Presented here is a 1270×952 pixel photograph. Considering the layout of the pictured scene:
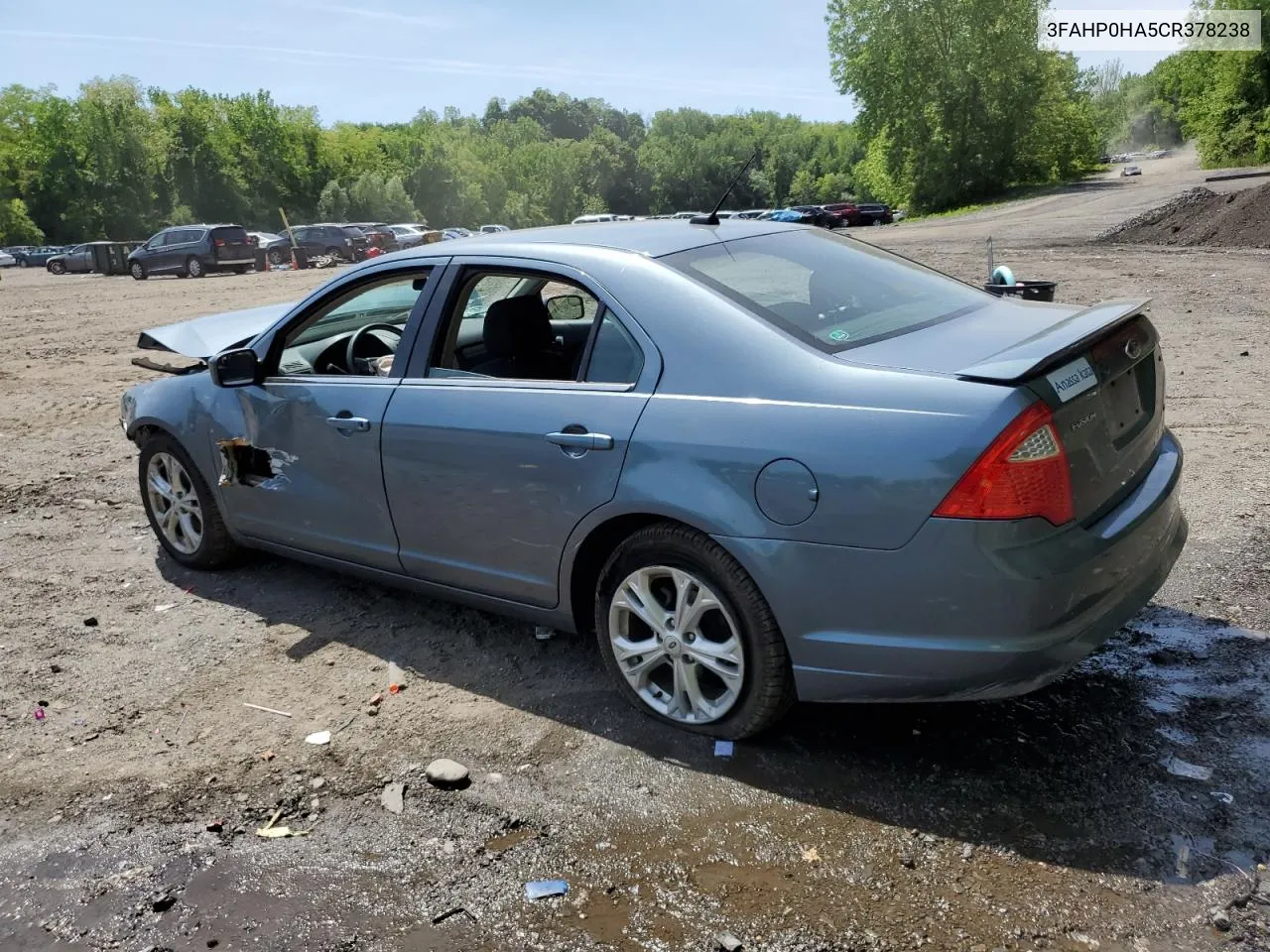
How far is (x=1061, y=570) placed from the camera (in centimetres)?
281

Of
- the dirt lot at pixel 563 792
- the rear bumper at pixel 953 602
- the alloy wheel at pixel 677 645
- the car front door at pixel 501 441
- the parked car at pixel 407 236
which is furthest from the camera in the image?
the parked car at pixel 407 236

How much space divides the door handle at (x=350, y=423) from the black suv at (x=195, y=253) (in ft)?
103

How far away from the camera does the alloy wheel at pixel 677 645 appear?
3.28m

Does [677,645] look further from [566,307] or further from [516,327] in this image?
[566,307]

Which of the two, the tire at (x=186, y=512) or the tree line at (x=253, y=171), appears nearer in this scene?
the tire at (x=186, y=512)

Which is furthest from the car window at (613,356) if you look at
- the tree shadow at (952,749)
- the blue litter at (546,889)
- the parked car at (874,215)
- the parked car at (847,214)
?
the parked car at (874,215)

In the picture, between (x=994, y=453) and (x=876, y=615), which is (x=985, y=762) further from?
(x=994, y=453)

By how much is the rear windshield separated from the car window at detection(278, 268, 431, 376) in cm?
146

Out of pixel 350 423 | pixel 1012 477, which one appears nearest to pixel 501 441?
pixel 350 423

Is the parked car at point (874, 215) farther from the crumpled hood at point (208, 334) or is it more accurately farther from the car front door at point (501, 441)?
the car front door at point (501, 441)

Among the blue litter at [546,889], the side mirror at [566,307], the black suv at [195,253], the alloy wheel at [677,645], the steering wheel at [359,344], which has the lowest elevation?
the blue litter at [546,889]

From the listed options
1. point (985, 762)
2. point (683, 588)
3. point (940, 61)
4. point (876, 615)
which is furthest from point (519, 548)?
point (940, 61)

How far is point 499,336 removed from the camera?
4090 millimetres

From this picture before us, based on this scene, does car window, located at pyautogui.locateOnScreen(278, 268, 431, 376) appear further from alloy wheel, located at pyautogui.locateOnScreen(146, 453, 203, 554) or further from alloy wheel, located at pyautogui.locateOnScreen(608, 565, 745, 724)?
alloy wheel, located at pyautogui.locateOnScreen(608, 565, 745, 724)
